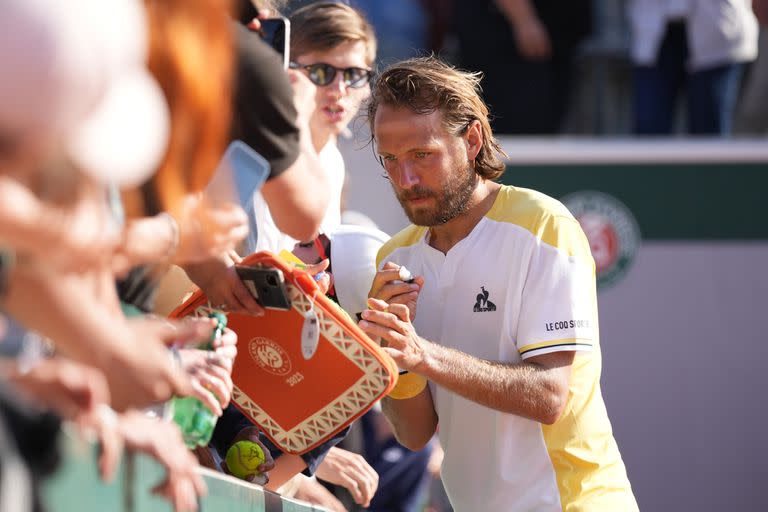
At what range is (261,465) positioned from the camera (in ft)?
8.98

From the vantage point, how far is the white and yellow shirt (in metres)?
2.84

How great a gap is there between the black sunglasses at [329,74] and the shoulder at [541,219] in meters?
1.01

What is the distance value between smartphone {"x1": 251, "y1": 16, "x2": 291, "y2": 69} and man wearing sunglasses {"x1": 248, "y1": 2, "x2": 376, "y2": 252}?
137 cm

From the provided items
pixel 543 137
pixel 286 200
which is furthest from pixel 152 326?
pixel 543 137

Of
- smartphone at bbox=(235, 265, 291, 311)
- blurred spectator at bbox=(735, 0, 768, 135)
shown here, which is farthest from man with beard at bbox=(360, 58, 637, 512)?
blurred spectator at bbox=(735, 0, 768, 135)

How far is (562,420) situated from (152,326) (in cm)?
152

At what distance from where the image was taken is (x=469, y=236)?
303 centimetres

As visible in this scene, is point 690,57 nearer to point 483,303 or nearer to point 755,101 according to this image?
point 755,101

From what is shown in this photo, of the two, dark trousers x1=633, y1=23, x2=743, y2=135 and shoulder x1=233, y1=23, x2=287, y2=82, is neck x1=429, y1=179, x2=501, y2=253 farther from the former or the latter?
dark trousers x1=633, y1=23, x2=743, y2=135

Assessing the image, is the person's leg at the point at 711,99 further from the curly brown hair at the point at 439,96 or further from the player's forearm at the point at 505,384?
the player's forearm at the point at 505,384

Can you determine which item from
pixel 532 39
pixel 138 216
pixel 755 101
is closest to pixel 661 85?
pixel 755 101

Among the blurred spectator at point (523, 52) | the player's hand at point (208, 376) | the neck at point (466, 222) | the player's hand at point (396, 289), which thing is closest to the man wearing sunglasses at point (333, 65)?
the neck at point (466, 222)

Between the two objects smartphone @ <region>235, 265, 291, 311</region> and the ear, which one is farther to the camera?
the ear

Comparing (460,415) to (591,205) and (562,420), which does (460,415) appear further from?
(591,205)
